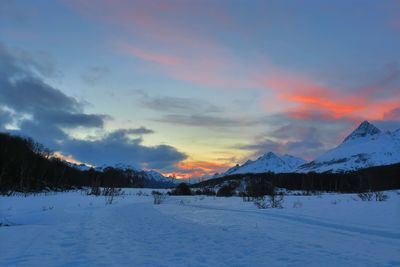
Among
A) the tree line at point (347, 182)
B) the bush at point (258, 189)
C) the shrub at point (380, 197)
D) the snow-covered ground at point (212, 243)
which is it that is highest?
the tree line at point (347, 182)

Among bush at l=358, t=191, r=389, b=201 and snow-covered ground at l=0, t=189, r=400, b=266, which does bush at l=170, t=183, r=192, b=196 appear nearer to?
bush at l=358, t=191, r=389, b=201

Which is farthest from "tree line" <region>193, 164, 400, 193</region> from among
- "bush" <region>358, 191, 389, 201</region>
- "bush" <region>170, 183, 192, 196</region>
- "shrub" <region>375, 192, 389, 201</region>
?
"bush" <region>170, 183, 192, 196</region>

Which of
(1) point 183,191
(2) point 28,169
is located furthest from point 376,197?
(2) point 28,169

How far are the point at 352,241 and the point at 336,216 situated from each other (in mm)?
5956

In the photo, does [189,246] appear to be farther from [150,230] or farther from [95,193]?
[95,193]

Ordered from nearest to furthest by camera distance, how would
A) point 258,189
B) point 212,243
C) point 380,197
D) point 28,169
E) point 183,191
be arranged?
point 212,243 < point 380,197 < point 258,189 < point 183,191 < point 28,169

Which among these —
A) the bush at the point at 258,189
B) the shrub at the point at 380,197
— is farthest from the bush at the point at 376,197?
the bush at the point at 258,189

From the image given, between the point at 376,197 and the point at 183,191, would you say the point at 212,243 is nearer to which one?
the point at 376,197

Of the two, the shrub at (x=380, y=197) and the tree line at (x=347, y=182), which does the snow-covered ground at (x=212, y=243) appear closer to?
the shrub at (x=380, y=197)

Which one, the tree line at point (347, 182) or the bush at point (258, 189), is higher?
the tree line at point (347, 182)

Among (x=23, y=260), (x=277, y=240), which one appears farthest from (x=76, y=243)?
(x=277, y=240)

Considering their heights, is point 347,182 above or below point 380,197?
above

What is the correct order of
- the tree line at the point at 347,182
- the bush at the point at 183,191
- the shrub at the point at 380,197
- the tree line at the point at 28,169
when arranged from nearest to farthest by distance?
the shrub at the point at 380,197, the tree line at the point at 347,182, the bush at the point at 183,191, the tree line at the point at 28,169

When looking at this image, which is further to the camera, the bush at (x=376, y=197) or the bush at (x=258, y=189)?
the bush at (x=258, y=189)
